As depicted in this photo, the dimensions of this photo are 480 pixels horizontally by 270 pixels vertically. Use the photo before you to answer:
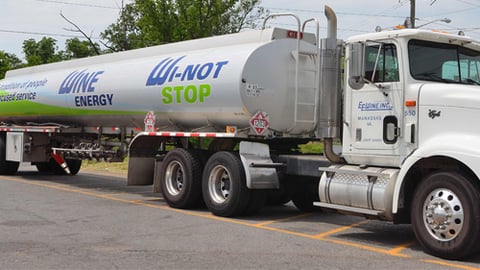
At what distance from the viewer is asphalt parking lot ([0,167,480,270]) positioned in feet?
22.4

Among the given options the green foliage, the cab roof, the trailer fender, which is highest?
the cab roof

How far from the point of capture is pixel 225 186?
10469 millimetres

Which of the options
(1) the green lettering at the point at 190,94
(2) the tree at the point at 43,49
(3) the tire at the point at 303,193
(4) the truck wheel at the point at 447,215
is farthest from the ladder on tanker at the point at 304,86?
(2) the tree at the point at 43,49

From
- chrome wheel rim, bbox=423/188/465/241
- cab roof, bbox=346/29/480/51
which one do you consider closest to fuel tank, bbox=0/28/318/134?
cab roof, bbox=346/29/480/51

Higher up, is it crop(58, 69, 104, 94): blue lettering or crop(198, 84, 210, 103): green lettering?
crop(58, 69, 104, 94): blue lettering

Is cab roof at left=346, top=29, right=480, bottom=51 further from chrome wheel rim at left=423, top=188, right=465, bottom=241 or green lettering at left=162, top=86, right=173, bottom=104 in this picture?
green lettering at left=162, top=86, right=173, bottom=104

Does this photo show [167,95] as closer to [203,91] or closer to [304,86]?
[203,91]

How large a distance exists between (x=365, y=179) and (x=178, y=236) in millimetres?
2622

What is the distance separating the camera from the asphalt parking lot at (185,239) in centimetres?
681

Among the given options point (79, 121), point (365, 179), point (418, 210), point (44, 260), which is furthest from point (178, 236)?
point (79, 121)

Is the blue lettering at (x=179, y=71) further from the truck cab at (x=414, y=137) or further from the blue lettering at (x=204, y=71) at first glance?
the truck cab at (x=414, y=137)

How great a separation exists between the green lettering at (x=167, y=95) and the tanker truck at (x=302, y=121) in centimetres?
3

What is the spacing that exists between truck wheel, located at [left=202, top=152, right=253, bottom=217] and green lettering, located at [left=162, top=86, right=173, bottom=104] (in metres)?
1.61

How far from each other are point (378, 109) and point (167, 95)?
4.55m
